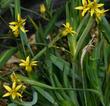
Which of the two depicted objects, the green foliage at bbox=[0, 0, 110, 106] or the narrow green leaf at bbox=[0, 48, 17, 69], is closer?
the green foliage at bbox=[0, 0, 110, 106]

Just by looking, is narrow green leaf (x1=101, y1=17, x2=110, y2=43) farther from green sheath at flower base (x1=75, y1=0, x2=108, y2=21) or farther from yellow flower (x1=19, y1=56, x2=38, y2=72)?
yellow flower (x1=19, y1=56, x2=38, y2=72)

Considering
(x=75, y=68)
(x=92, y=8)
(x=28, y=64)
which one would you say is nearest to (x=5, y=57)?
(x=28, y=64)

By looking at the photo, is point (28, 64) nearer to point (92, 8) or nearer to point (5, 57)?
point (5, 57)

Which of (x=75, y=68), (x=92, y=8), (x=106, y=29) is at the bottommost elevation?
(x=75, y=68)

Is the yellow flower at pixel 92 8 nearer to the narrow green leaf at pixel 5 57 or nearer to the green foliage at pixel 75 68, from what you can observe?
A: the green foliage at pixel 75 68

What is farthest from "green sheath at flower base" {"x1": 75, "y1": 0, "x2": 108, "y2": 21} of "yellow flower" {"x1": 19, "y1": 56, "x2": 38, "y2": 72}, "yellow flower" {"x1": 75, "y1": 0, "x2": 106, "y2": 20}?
"yellow flower" {"x1": 19, "y1": 56, "x2": 38, "y2": 72}

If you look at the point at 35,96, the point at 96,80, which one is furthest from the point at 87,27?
the point at 35,96

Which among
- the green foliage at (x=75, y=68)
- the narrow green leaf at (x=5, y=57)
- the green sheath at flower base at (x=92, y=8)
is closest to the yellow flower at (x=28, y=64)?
the green foliage at (x=75, y=68)

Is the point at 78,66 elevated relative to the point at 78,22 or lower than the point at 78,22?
lower

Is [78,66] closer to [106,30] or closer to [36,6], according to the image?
[106,30]

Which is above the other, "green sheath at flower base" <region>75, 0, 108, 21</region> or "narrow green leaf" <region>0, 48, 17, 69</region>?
"green sheath at flower base" <region>75, 0, 108, 21</region>

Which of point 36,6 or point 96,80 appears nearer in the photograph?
point 96,80
